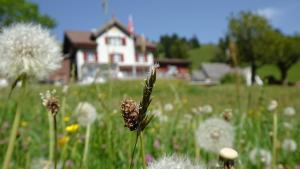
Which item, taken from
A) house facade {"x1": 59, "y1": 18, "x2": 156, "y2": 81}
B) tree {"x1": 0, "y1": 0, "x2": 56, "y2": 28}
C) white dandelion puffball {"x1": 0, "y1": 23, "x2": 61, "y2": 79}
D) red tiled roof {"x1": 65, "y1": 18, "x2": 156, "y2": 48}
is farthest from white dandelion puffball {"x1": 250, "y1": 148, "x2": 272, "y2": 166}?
tree {"x1": 0, "y1": 0, "x2": 56, "y2": 28}

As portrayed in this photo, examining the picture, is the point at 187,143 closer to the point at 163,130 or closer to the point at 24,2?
the point at 163,130

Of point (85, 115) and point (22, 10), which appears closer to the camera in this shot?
point (85, 115)

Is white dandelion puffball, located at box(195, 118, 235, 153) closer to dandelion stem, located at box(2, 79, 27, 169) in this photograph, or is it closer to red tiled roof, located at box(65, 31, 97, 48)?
dandelion stem, located at box(2, 79, 27, 169)

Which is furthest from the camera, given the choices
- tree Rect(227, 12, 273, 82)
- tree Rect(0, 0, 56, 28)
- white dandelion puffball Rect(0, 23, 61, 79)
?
tree Rect(227, 12, 273, 82)

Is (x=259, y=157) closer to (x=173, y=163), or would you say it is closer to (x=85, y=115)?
→ (x=85, y=115)

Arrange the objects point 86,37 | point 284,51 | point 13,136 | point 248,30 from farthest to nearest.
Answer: point 248,30 → point 284,51 → point 86,37 → point 13,136

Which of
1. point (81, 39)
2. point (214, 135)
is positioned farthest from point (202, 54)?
point (214, 135)

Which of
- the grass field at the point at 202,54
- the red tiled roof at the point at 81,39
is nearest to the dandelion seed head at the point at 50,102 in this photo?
the red tiled roof at the point at 81,39
